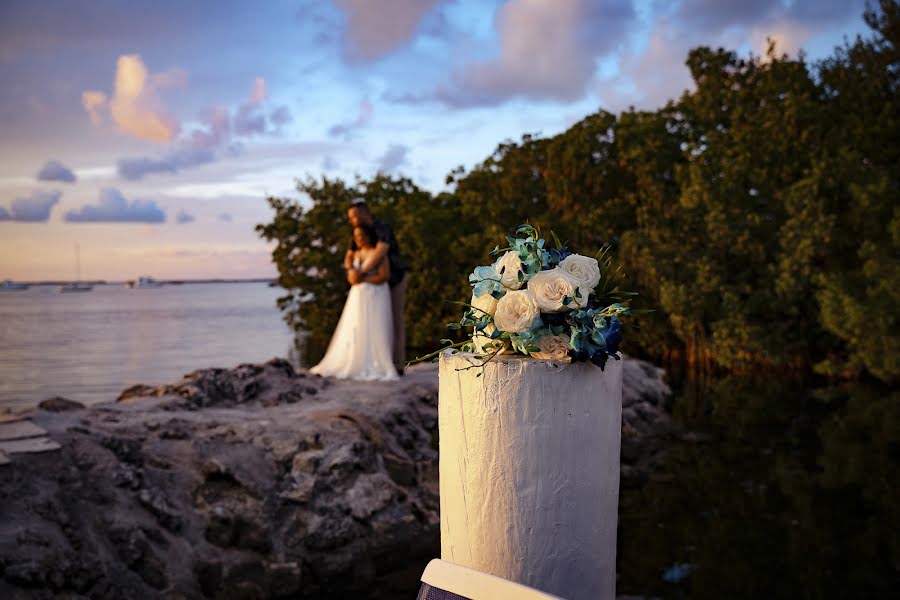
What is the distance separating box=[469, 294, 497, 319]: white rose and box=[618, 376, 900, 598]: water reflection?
458 centimetres

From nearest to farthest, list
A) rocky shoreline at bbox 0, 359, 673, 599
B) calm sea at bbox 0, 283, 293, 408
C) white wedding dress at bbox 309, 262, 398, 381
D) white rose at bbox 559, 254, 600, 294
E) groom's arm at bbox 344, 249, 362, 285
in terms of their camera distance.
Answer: white rose at bbox 559, 254, 600, 294, rocky shoreline at bbox 0, 359, 673, 599, white wedding dress at bbox 309, 262, 398, 381, groom's arm at bbox 344, 249, 362, 285, calm sea at bbox 0, 283, 293, 408

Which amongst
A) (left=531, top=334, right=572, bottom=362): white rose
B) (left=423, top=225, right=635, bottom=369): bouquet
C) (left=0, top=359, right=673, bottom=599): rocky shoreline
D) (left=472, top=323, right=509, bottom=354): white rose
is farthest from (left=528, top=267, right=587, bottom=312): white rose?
(left=0, top=359, right=673, bottom=599): rocky shoreline

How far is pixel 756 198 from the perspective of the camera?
24.5m

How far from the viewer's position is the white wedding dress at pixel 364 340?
13250 mm

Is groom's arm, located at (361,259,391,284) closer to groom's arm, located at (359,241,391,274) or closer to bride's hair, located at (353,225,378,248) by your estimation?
groom's arm, located at (359,241,391,274)

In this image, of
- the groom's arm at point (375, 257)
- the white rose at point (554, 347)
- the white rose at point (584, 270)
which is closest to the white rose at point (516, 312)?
the white rose at point (554, 347)

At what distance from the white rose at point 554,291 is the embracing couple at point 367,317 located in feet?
32.1

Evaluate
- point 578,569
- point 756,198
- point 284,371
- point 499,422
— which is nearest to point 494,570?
point 578,569

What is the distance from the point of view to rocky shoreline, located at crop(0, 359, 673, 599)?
6.77m

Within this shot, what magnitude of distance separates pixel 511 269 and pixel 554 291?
244mm

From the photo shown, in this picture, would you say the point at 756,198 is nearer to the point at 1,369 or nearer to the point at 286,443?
the point at 286,443

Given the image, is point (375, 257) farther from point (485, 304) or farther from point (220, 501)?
point (485, 304)

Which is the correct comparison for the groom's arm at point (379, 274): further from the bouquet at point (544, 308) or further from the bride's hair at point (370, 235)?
the bouquet at point (544, 308)

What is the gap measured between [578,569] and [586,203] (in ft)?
82.7
